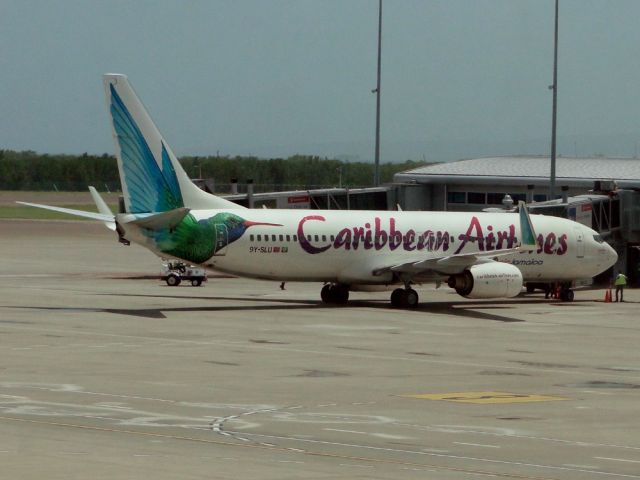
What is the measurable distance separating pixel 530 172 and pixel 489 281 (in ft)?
112

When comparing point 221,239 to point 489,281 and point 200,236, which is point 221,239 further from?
point 489,281

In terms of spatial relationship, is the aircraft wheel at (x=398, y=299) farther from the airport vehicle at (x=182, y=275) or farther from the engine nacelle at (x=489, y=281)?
the airport vehicle at (x=182, y=275)

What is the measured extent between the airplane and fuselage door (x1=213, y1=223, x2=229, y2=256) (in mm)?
35

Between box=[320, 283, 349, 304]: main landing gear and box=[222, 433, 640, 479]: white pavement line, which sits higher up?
box=[320, 283, 349, 304]: main landing gear

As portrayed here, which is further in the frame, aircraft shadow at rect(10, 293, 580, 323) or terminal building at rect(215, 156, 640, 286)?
terminal building at rect(215, 156, 640, 286)

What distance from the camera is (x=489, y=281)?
50844mm

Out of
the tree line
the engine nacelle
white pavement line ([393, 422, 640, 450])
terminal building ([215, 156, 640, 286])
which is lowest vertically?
white pavement line ([393, 422, 640, 450])

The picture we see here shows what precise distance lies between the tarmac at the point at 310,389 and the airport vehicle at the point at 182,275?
37.0ft

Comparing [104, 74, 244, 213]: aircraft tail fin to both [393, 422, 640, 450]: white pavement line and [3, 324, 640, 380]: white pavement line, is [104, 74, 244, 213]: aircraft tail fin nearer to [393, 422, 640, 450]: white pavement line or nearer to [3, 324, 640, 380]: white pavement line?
[3, 324, 640, 380]: white pavement line

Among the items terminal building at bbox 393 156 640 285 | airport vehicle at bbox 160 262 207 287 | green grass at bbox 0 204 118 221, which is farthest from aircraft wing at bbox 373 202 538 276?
green grass at bbox 0 204 118 221

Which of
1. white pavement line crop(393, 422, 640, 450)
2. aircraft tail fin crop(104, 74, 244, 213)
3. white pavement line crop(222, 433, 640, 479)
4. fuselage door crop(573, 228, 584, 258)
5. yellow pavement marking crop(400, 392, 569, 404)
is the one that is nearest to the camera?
white pavement line crop(222, 433, 640, 479)

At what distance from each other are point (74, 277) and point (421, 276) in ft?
77.1

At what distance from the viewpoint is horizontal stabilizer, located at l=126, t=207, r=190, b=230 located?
45656 millimetres

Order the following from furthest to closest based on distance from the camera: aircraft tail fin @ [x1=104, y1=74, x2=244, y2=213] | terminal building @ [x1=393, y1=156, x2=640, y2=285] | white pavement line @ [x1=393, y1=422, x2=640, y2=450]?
terminal building @ [x1=393, y1=156, x2=640, y2=285], aircraft tail fin @ [x1=104, y1=74, x2=244, y2=213], white pavement line @ [x1=393, y1=422, x2=640, y2=450]
